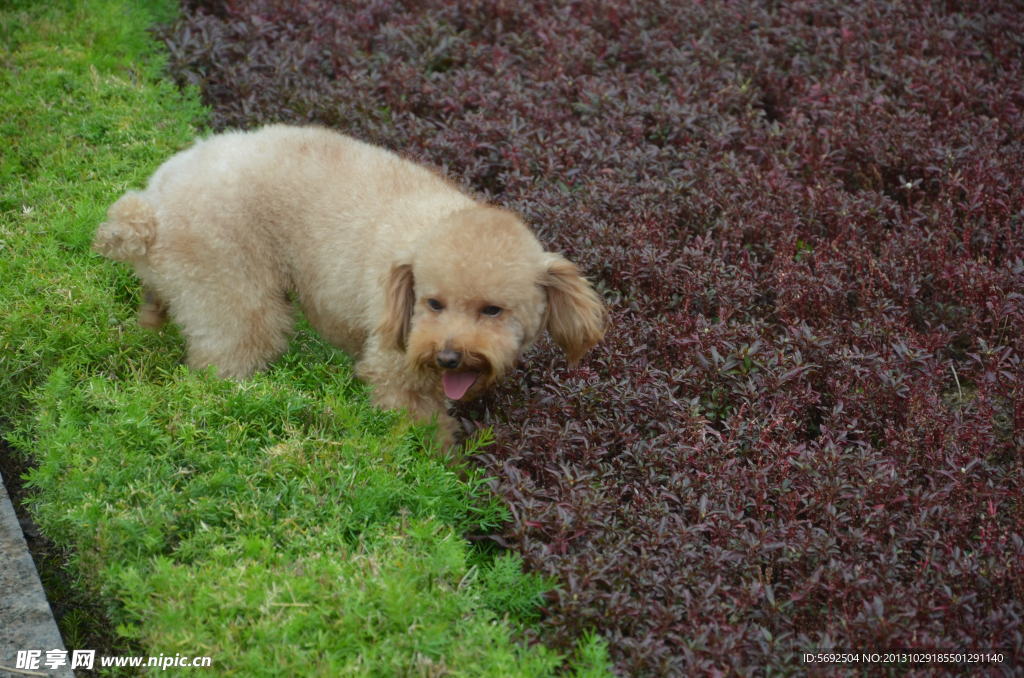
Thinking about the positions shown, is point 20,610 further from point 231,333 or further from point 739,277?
point 739,277

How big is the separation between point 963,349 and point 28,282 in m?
4.46

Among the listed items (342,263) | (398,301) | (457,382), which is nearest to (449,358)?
(457,382)

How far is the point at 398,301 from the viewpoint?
4051 millimetres

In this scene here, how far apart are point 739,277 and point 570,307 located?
4.31 ft

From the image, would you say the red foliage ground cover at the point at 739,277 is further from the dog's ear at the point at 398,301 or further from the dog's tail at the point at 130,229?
the dog's tail at the point at 130,229

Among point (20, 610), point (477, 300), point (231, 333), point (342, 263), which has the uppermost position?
point (477, 300)

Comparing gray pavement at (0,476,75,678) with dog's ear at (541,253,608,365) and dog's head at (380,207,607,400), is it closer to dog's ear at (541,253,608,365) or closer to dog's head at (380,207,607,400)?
dog's head at (380,207,607,400)

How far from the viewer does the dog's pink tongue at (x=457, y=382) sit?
3996 mm

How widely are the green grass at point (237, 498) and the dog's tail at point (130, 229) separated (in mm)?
444

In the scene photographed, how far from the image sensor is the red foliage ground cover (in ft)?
12.0

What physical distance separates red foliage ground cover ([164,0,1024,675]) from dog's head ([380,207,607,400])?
401 mm

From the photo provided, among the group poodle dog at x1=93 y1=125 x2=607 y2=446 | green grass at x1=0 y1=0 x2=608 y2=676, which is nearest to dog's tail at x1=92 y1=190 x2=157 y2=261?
poodle dog at x1=93 y1=125 x2=607 y2=446

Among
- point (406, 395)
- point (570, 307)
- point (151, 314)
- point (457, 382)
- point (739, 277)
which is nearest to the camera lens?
point (457, 382)

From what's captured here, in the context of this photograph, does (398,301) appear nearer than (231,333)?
Yes
